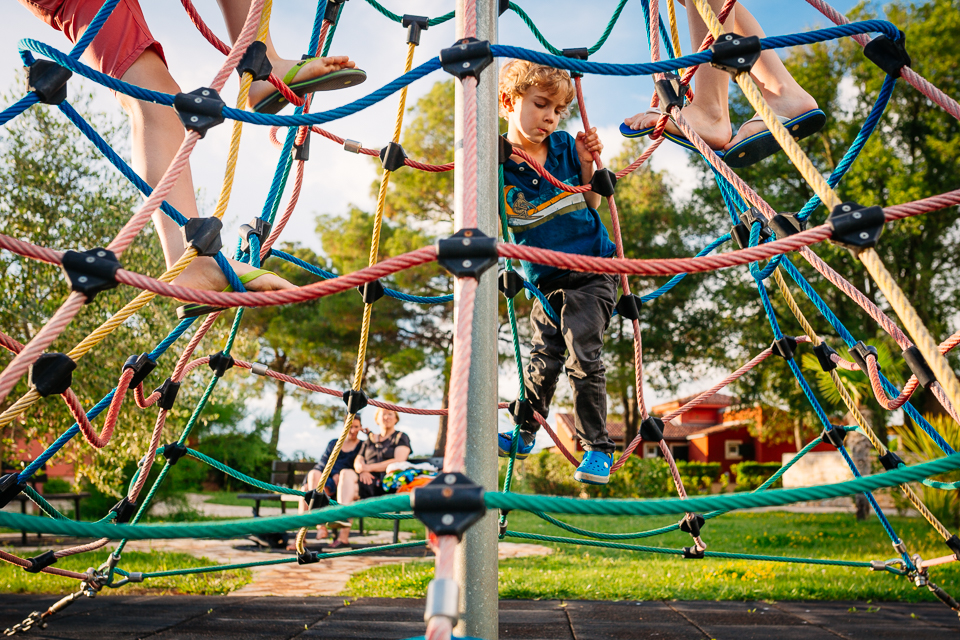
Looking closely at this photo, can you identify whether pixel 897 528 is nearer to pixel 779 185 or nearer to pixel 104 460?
pixel 779 185

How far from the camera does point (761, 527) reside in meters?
8.42

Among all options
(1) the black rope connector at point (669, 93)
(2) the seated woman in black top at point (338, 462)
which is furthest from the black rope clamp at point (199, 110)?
(2) the seated woman in black top at point (338, 462)

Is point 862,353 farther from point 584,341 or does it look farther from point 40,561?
point 40,561

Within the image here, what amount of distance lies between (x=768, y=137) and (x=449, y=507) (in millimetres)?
1665

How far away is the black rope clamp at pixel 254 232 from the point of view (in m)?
2.43

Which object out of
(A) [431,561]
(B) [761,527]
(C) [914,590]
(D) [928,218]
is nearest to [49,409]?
(A) [431,561]

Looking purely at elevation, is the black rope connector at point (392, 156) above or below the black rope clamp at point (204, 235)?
above

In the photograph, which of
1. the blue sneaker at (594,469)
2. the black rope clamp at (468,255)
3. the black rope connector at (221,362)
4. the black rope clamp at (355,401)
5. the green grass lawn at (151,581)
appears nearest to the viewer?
the black rope clamp at (468,255)

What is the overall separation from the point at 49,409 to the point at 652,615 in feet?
18.1

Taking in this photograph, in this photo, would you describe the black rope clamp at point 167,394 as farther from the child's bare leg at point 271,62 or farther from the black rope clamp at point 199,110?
the black rope clamp at point 199,110

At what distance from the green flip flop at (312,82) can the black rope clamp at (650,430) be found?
1.49 meters

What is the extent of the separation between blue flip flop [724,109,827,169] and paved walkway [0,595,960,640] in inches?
73.6

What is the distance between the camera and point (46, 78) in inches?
56.4

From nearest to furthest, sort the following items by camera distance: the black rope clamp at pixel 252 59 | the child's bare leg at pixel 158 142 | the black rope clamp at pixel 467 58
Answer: the black rope clamp at pixel 467 58 → the black rope clamp at pixel 252 59 → the child's bare leg at pixel 158 142
